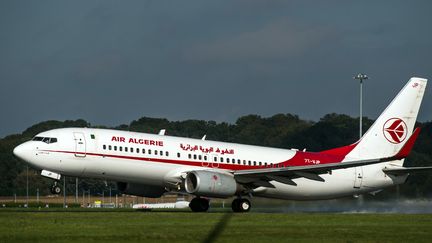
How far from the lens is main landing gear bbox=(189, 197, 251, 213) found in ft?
151

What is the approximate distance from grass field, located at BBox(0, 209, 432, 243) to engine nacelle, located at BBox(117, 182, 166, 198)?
10653mm

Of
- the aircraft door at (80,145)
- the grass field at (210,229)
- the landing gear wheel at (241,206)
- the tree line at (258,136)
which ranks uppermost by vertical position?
the tree line at (258,136)

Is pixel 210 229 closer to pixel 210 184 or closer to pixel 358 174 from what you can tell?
pixel 210 184

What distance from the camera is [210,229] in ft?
96.4

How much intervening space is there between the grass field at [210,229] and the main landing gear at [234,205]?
933 cm

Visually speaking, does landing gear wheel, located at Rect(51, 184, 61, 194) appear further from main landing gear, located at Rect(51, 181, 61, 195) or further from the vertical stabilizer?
the vertical stabilizer

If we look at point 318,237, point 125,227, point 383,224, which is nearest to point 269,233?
point 318,237

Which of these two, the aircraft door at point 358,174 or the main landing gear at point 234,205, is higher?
the aircraft door at point 358,174

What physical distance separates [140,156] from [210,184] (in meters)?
4.08

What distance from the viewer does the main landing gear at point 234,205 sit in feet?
151

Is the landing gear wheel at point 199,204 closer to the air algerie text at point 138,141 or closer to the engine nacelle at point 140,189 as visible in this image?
the engine nacelle at point 140,189

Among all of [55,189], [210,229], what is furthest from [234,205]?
[210,229]

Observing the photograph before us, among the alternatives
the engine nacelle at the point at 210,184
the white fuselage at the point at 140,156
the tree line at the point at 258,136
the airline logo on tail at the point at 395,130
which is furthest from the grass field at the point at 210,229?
the tree line at the point at 258,136

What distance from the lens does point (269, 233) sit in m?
28.2
